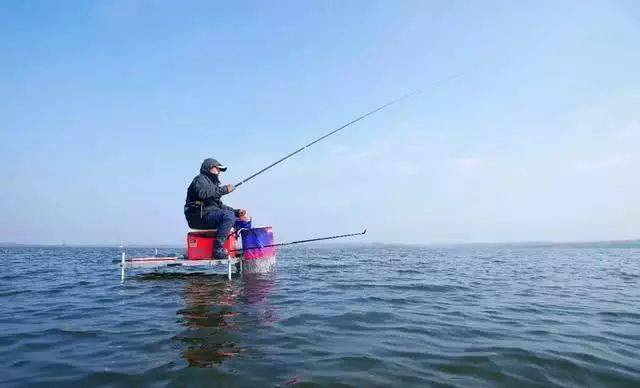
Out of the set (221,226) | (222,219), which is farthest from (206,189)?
(221,226)

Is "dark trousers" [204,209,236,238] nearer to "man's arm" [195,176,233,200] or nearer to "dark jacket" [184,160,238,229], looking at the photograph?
"dark jacket" [184,160,238,229]

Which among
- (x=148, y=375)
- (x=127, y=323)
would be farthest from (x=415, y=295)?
(x=148, y=375)

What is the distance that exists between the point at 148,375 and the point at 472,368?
3.11 meters

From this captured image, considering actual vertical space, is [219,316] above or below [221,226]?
below

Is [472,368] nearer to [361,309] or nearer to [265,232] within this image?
[361,309]

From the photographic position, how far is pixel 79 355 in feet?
15.0

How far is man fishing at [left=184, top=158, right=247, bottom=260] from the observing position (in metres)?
11.5

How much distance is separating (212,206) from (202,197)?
63 centimetres

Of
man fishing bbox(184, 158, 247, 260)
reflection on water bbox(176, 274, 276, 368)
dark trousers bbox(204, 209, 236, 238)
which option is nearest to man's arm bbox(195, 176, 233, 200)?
man fishing bbox(184, 158, 247, 260)

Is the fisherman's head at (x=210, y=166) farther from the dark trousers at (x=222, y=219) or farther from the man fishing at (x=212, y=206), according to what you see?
the dark trousers at (x=222, y=219)

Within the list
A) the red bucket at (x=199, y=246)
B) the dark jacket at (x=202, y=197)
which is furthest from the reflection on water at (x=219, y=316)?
the dark jacket at (x=202, y=197)

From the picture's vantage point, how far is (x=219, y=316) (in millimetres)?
6383

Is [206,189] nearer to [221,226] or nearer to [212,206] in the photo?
[212,206]

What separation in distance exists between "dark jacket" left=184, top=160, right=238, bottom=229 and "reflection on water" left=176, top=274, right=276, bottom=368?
206 cm
